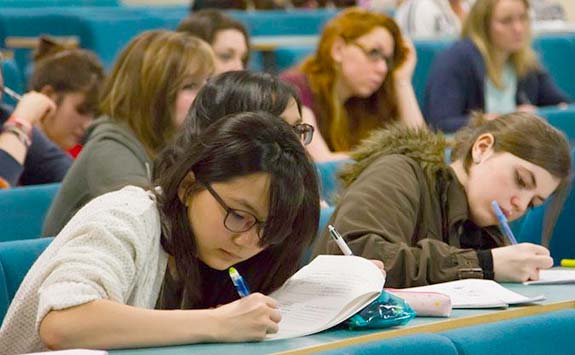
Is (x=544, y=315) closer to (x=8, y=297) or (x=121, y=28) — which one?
(x=8, y=297)

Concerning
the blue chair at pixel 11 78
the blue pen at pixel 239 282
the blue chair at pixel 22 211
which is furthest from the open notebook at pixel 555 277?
the blue chair at pixel 11 78

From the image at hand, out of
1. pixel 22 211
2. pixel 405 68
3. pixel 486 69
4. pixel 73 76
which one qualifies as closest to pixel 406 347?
pixel 22 211

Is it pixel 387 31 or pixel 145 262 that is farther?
pixel 387 31

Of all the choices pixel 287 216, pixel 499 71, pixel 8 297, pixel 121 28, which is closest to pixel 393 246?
pixel 287 216

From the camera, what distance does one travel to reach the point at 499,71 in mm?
5977

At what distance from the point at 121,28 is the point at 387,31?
3112 mm

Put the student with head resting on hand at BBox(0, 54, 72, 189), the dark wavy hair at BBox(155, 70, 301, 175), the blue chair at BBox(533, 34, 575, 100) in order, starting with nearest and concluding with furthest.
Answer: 1. the dark wavy hair at BBox(155, 70, 301, 175)
2. the student with head resting on hand at BBox(0, 54, 72, 189)
3. the blue chair at BBox(533, 34, 575, 100)

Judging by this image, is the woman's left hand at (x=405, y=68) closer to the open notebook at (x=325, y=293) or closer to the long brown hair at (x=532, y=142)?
the long brown hair at (x=532, y=142)

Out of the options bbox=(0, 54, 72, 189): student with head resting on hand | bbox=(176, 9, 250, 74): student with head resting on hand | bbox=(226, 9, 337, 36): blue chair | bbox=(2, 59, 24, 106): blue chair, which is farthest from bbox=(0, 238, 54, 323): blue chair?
bbox=(226, 9, 337, 36): blue chair

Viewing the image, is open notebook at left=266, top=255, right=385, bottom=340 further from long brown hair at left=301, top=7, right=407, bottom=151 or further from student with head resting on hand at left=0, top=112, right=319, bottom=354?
long brown hair at left=301, top=7, right=407, bottom=151

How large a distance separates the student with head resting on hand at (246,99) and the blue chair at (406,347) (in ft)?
2.58

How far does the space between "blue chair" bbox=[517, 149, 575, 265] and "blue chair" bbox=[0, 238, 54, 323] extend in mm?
1480

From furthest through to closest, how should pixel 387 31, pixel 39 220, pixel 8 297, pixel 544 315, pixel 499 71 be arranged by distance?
pixel 499 71
pixel 387 31
pixel 39 220
pixel 8 297
pixel 544 315

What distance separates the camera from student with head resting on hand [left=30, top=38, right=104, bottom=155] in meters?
4.58
